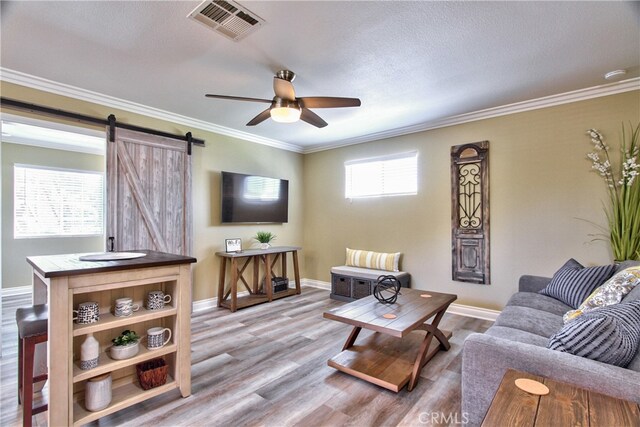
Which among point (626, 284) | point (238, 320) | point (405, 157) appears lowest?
point (238, 320)

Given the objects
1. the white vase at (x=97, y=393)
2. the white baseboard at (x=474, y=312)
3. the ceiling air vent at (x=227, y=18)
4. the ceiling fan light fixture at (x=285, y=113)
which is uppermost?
→ the ceiling air vent at (x=227, y=18)

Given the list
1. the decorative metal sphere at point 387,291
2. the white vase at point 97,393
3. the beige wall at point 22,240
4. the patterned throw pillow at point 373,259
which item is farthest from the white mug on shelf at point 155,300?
the beige wall at point 22,240

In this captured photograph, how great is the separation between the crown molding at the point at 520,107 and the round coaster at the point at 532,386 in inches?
134

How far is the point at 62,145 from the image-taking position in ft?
17.5

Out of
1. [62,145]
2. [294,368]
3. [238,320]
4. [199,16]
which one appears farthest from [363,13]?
[62,145]

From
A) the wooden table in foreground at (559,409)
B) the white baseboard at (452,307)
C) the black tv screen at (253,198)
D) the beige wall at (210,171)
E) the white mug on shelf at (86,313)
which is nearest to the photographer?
the wooden table in foreground at (559,409)

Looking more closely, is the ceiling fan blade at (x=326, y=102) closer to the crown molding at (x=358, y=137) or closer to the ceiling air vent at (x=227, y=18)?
the ceiling air vent at (x=227, y=18)

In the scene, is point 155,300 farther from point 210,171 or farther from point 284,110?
point 210,171

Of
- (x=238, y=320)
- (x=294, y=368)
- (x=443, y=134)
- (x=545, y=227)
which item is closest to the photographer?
(x=294, y=368)

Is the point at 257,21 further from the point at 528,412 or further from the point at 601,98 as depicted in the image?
the point at 601,98

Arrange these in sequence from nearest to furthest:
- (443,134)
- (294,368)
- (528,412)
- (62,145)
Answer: (528,412) → (294,368) → (443,134) → (62,145)

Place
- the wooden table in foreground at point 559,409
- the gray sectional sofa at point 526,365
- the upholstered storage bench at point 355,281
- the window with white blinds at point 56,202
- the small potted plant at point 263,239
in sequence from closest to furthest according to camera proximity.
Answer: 1. the wooden table in foreground at point 559,409
2. the gray sectional sofa at point 526,365
3. the upholstered storage bench at point 355,281
4. the small potted plant at point 263,239
5. the window with white blinds at point 56,202

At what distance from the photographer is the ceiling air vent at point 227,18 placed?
1.90 meters

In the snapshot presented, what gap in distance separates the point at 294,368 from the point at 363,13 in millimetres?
2733
